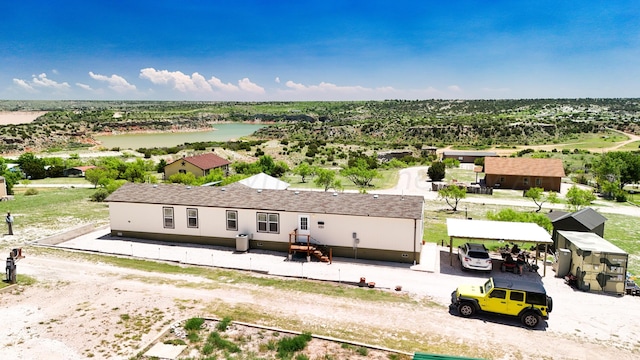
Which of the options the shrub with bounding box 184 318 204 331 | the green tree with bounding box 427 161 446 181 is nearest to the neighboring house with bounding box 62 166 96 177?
the green tree with bounding box 427 161 446 181

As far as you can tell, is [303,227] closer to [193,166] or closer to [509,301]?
[509,301]

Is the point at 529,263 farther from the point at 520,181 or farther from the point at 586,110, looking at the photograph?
the point at 586,110

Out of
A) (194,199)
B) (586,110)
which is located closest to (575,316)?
(194,199)

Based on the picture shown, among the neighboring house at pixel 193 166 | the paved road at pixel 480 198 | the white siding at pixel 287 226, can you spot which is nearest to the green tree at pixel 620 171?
the paved road at pixel 480 198

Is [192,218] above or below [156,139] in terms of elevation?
above

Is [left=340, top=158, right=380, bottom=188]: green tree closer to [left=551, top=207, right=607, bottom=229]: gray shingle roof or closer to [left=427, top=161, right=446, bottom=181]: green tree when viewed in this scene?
[left=427, top=161, right=446, bottom=181]: green tree

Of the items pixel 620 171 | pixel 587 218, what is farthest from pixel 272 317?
pixel 620 171
